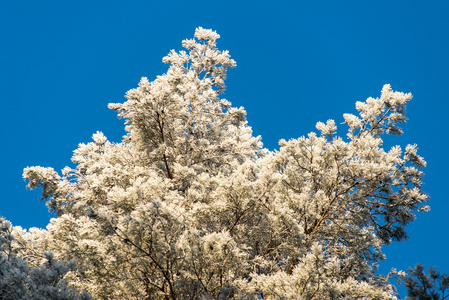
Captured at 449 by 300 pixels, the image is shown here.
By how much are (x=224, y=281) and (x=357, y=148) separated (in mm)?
4784

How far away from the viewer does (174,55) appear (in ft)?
48.0

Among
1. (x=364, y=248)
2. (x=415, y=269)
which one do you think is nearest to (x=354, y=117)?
(x=364, y=248)

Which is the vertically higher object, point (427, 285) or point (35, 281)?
point (427, 285)

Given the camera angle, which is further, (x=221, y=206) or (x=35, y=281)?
(x=221, y=206)

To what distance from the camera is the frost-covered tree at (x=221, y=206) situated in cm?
803

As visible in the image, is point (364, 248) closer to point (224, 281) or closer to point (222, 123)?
point (224, 281)

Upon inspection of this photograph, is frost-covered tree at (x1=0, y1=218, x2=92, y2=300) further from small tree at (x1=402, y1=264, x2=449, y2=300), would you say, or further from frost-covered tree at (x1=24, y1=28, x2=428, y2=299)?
small tree at (x1=402, y1=264, x2=449, y2=300)

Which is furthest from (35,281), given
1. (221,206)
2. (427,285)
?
(427,285)

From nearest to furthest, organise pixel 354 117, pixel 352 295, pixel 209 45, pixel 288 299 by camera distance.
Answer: pixel 288 299 < pixel 352 295 < pixel 354 117 < pixel 209 45

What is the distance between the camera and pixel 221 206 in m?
9.39

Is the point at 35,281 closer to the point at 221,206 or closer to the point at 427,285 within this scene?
the point at 221,206

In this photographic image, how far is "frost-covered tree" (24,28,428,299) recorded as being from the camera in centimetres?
803

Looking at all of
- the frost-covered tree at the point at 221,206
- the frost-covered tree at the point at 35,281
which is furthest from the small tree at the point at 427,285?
the frost-covered tree at the point at 35,281

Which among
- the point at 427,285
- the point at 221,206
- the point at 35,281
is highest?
the point at 221,206
